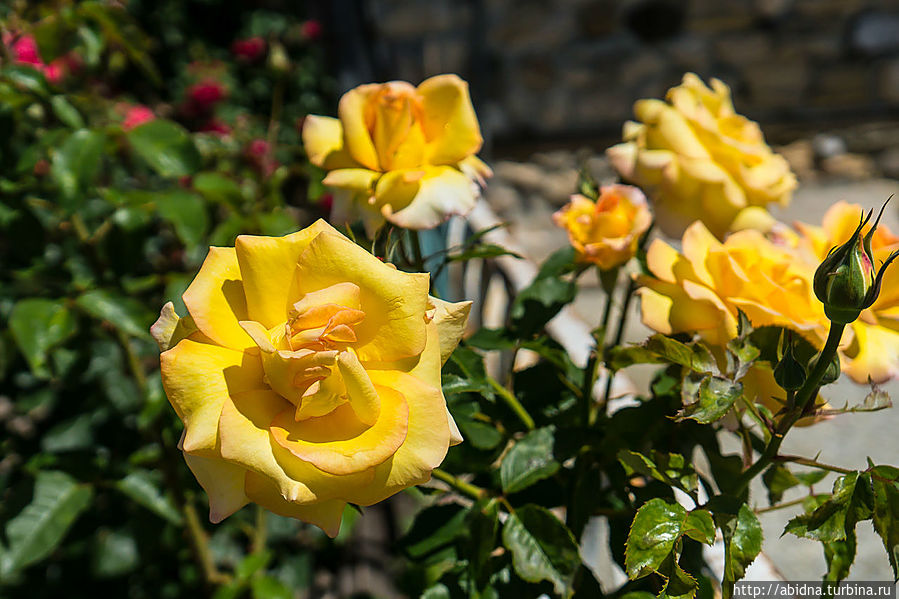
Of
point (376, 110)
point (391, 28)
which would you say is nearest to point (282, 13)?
point (391, 28)

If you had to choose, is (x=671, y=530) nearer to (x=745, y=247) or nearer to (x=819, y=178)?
(x=745, y=247)

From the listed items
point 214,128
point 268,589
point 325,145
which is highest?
point 325,145

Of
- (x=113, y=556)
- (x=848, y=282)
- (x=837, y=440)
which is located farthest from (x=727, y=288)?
(x=837, y=440)

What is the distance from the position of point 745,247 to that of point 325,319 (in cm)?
35

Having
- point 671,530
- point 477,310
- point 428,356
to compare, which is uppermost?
point 428,356

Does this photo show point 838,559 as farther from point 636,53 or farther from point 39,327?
point 636,53

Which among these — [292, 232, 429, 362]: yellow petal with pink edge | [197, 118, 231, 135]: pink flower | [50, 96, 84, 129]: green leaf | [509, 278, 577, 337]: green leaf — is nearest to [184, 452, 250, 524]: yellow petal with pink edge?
[292, 232, 429, 362]: yellow petal with pink edge

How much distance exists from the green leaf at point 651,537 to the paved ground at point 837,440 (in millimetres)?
625

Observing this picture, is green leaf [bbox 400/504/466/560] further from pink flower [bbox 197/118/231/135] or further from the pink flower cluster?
pink flower [bbox 197/118/231/135]

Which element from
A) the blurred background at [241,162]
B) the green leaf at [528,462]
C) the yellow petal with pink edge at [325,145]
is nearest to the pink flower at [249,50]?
the blurred background at [241,162]

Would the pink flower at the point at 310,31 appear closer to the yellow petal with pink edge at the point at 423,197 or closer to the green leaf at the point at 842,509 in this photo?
the yellow petal with pink edge at the point at 423,197

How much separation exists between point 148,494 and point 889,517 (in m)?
0.91

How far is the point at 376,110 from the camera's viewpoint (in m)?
0.58

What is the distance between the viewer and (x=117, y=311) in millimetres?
845
